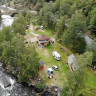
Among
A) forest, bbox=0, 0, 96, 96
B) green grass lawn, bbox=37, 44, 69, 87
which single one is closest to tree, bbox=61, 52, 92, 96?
forest, bbox=0, 0, 96, 96

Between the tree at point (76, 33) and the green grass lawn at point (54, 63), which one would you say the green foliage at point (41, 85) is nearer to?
the green grass lawn at point (54, 63)

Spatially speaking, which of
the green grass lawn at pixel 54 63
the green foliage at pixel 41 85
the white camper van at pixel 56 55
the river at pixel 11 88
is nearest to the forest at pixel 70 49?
the river at pixel 11 88

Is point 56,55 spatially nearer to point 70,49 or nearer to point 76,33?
point 70,49

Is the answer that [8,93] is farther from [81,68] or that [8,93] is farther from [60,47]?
[60,47]

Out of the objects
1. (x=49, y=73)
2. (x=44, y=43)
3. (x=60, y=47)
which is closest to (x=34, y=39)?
(x=44, y=43)

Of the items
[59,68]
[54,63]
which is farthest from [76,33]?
[59,68]

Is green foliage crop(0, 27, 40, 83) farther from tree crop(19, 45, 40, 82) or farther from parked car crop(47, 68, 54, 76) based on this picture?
parked car crop(47, 68, 54, 76)
